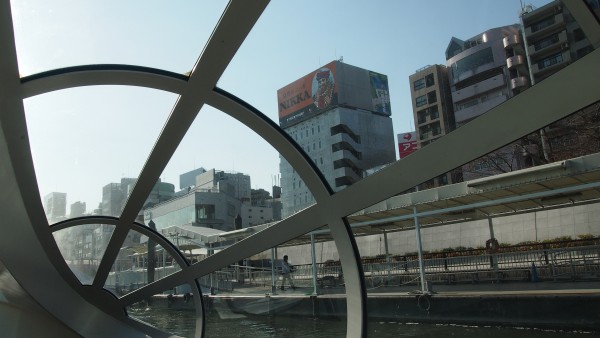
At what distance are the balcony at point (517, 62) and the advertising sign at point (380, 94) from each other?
2961 centimetres

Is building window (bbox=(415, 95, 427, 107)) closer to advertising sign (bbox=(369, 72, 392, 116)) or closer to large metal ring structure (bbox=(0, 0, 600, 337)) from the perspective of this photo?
advertising sign (bbox=(369, 72, 392, 116))

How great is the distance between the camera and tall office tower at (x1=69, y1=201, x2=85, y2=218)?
6.96 meters

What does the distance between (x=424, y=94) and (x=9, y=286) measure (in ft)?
121

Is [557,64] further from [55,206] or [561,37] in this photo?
[55,206]

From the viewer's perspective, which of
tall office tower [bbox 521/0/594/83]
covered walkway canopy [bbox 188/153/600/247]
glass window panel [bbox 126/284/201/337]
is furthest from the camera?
glass window panel [bbox 126/284/201/337]

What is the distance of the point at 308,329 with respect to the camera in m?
12.5

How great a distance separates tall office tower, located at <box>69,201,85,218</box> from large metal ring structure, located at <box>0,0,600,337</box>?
1.03 meters

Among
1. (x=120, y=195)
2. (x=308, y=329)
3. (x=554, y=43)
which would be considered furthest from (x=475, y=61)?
(x=120, y=195)

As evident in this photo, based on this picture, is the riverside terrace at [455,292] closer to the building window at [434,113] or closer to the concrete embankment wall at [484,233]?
the concrete embankment wall at [484,233]

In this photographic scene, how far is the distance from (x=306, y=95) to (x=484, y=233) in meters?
20.9

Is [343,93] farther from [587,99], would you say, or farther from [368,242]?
[368,242]

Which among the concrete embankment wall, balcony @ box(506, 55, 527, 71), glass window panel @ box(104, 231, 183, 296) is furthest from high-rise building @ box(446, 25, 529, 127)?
glass window panel @ box(104, 231, 183, 296)

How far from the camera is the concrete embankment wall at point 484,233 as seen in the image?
63.6 feet

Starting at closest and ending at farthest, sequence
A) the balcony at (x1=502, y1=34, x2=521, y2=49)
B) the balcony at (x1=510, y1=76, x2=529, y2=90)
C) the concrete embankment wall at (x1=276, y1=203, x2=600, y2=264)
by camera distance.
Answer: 1. the balcony at (x1=510, y1=76, x2=529, y2=90)
2. the balcony at (x1=502, y1=34, x2=521, y2=49)
3. the concrete embankment wall at (x1=276, y1=203, x2=600, y2=264)
